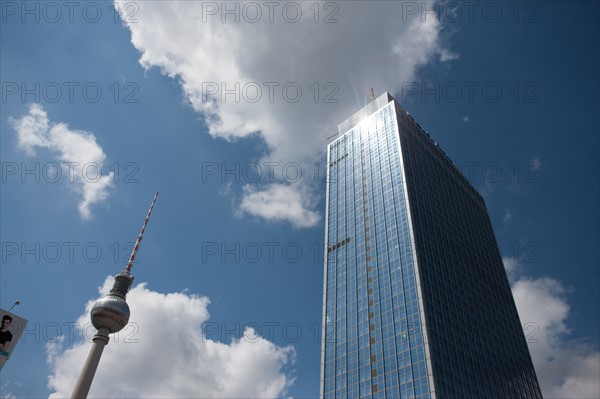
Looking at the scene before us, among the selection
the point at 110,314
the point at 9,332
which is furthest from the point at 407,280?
the point at 9,332

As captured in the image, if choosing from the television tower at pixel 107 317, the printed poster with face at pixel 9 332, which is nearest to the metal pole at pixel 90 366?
the television tower at pixel 107 317

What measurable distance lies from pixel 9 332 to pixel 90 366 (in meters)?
11.8

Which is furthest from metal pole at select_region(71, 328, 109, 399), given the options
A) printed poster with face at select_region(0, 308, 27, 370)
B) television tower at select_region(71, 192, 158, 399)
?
printed poster with face at select_region(0, 308, 27, 370)

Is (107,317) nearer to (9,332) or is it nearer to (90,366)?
(90,366)

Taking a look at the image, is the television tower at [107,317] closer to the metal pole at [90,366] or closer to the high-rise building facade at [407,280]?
the metal pole at [90,366]

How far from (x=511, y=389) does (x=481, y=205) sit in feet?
243

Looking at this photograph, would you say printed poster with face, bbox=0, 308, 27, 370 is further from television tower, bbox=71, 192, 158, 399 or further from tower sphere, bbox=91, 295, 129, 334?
tower sphere, bbox=91, 295, 129, 334

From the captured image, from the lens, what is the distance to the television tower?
52.8 meters

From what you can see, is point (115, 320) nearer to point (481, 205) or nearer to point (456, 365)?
point (456, 365)

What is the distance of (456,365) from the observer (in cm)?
8675

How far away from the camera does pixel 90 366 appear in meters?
52.9

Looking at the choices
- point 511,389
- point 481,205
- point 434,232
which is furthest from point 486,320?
point 481,205

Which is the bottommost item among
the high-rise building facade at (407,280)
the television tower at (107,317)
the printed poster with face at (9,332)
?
the printed poster with face at (9,332)

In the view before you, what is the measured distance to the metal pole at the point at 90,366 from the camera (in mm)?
49881
